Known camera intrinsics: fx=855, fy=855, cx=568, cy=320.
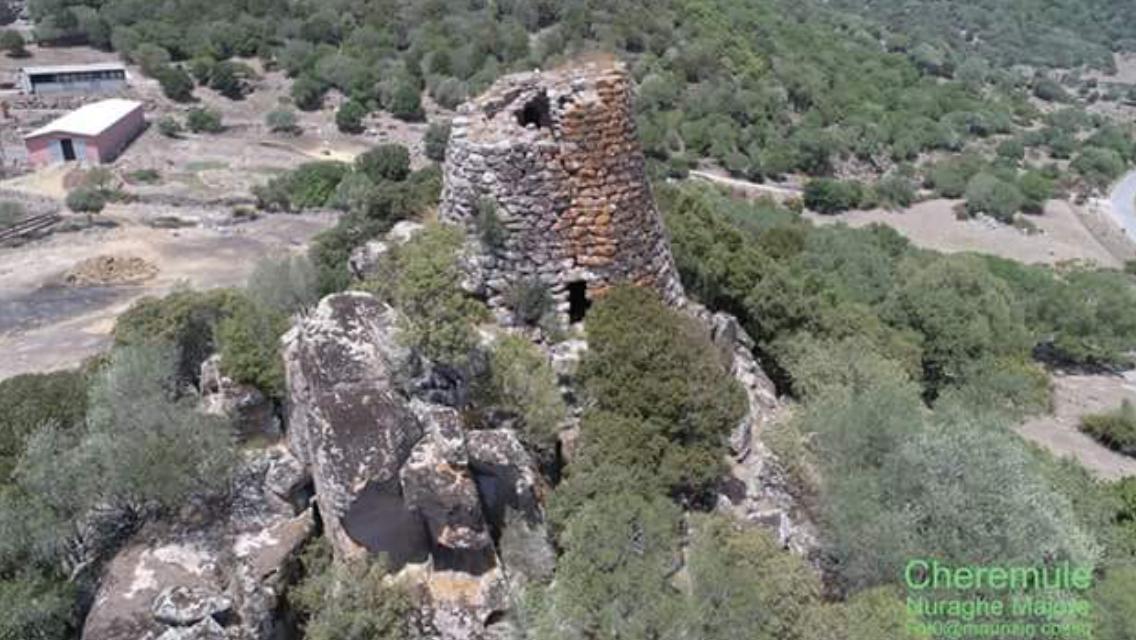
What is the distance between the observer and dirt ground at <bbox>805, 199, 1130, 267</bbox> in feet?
217

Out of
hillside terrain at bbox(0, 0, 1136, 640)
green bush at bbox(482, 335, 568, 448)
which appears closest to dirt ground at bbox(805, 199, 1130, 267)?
hillside terrain at bbox(0, 0, 1136, 640)

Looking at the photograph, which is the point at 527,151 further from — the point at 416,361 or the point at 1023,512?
the point at 1023,512

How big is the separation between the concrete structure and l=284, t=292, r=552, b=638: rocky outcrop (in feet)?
237

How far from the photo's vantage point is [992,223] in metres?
72.8

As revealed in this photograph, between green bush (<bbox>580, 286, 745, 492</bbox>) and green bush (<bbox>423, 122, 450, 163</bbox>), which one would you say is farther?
green bush (<bbox>423, 122, 450, 163</bbox>)

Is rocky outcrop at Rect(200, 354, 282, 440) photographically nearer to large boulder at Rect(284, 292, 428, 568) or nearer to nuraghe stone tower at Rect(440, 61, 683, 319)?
large boulder at Rect(284, 292, 428, 568)

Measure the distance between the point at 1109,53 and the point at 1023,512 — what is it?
192m

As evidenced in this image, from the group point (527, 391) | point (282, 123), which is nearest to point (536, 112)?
point (527, 391)

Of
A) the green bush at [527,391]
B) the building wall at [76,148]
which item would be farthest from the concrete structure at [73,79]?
the green bush at [527,391]

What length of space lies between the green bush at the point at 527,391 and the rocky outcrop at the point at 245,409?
134 inches

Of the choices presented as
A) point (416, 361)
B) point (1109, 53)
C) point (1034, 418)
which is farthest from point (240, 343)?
point (1109, 53)

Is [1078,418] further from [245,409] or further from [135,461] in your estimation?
[135,461]

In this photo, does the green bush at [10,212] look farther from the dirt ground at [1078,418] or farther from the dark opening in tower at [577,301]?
the dirt ground at [1078,418]

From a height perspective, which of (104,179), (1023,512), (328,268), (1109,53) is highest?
(1023,512)
